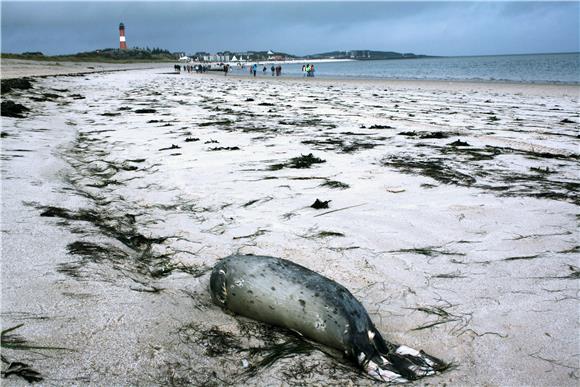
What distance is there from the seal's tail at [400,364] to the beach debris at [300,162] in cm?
331

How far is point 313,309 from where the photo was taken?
2.11 meters

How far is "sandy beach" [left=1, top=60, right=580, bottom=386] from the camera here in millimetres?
1912

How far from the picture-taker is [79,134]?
24.3 ft

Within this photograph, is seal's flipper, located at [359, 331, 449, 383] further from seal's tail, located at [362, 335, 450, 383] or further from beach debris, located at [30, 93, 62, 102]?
beach debris, located at [30, 93, 62, 102]

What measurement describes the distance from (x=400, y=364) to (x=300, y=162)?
11.7 feet

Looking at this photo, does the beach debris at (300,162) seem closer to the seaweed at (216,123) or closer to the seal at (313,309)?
the seal at (313,309)

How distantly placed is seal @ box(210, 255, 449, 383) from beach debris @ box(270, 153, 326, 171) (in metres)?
2.79

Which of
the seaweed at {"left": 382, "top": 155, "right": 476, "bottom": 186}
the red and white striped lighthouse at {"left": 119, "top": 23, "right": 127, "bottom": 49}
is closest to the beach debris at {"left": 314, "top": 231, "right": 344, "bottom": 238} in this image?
the seaweed at {"left": 382, "top": 155, "right": 476, "bottom": 186}

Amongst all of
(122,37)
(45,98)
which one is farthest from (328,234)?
(122,37)

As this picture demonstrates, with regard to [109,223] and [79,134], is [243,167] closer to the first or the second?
[109,223]

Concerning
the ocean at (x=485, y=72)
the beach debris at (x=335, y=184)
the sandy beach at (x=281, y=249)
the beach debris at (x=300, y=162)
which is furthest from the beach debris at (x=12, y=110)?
the ocean at (x=485, y=72)

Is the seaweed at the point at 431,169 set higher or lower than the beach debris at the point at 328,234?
higher

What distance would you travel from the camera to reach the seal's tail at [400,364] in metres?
1.86

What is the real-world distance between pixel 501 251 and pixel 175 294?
7.31 feet
